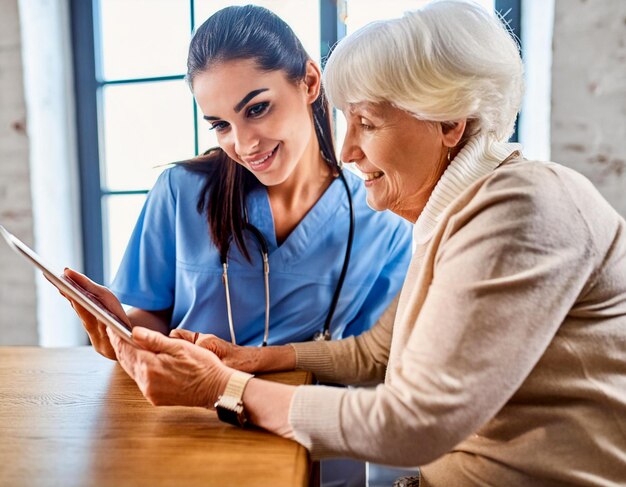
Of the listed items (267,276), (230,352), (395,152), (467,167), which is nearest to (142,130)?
(267,276)

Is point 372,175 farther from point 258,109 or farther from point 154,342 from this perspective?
point 154,342

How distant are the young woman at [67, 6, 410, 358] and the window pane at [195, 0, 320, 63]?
1.01ft

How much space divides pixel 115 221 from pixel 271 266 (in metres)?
0.91

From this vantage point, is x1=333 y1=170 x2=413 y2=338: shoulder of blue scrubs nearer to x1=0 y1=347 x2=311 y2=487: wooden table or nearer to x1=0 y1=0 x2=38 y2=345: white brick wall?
x1=0 y1=347 x2=311 y2=487: wooden table

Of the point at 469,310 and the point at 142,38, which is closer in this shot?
the point at 469,310

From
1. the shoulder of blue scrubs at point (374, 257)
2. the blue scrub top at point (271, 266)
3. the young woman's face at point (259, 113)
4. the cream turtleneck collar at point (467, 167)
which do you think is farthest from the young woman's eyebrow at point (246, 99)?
the cream turtleneck collar at point (467, 167)

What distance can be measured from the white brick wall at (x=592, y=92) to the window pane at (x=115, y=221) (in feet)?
4.44

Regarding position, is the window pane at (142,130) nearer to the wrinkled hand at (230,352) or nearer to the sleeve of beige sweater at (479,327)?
the wrinkled hand at (230,352)

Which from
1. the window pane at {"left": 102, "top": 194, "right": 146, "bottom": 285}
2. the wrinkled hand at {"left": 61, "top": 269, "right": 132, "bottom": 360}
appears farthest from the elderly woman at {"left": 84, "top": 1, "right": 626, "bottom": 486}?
the window pane at {"left": 102, "top": 194, "right": 146, "bottom": 285}

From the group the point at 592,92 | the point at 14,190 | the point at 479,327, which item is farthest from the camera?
the point at 14,190

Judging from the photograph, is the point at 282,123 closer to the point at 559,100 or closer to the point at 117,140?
the point at 559,100

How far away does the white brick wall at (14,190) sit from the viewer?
62.4 inches

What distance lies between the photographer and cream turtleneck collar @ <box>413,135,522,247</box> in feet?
2.71

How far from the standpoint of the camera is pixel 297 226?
1.19m
